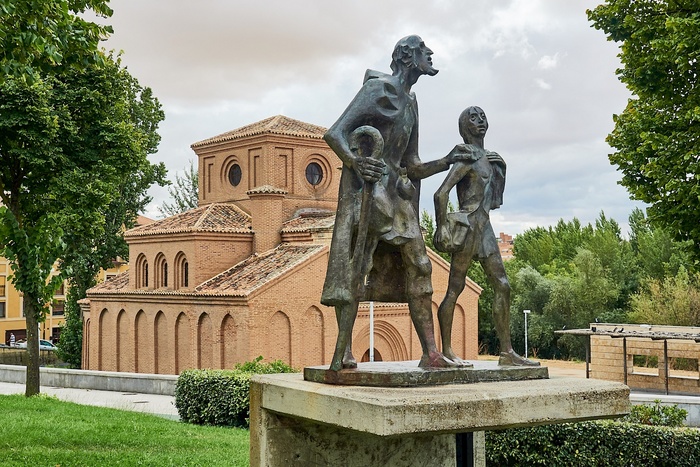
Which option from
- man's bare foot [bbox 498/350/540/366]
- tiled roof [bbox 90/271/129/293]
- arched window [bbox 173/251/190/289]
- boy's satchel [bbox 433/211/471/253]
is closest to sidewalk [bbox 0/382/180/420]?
arched window [bbox 173/251/190/289]

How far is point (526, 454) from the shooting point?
10867 mm

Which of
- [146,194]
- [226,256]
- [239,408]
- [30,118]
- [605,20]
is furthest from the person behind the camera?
[146,194]

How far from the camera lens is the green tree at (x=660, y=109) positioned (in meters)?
14.7

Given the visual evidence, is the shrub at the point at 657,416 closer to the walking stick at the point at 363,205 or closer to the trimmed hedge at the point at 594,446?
the trimmed hedge at the point at 594,446

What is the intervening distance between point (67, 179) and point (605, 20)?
14.1 m

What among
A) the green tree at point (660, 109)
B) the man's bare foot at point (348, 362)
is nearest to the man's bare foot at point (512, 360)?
the man's bare foot at point (348, 362)

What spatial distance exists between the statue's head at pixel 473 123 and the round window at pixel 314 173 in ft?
95.3

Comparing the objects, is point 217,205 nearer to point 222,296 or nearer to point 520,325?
point 222,296

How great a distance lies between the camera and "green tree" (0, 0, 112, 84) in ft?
27.5

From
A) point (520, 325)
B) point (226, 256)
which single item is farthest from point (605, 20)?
point (520, 325)

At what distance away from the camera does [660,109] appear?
54.2 feet

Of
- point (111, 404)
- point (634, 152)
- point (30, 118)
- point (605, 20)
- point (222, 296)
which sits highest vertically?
point (605, 20)

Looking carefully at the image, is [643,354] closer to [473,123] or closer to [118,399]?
[118,399]

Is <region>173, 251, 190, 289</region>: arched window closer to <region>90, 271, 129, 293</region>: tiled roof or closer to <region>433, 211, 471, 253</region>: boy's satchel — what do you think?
<region>90, 271, 129, 293</region>: tiled roof
